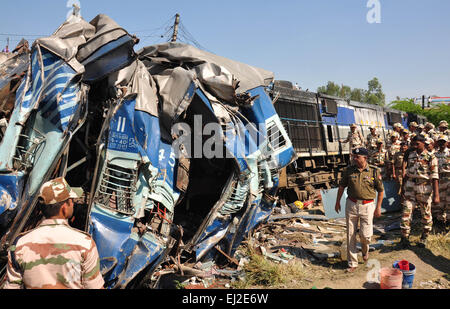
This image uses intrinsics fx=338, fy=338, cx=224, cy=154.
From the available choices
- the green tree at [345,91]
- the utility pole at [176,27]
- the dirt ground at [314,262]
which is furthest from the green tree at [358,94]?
the dirt ground at [314,262]

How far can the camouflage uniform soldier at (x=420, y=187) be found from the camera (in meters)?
6.03

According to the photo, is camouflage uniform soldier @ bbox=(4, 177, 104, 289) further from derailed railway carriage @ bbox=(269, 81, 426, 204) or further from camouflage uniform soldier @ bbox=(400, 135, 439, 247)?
derailed railway carriage @ bbox=(269, 81, 426, 204)

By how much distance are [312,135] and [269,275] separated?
8.15 meters

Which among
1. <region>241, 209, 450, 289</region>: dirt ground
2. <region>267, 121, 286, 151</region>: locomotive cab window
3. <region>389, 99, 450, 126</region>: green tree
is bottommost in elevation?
<region>241, 209, 450, 289</region>: dirt ground

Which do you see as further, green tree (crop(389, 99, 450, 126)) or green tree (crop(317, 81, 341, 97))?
green tree (crop(317, 81, 341, 97))

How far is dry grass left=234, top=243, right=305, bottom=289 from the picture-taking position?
15.8 feet

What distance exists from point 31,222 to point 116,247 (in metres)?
0.95

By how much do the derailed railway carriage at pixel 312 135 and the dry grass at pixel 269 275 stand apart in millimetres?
4851

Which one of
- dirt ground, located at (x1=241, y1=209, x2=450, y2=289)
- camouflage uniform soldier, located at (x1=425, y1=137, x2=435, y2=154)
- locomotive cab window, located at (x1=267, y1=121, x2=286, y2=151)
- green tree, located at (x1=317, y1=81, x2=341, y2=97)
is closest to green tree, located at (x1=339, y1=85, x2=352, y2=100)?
green tree, located at (x1=317, y1=81, x2=341, y2=97)

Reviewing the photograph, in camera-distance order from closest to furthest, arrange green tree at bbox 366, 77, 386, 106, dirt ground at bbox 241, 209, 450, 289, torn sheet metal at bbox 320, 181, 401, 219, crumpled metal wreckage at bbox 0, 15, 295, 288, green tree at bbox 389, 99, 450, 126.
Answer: crumpled metal wreckage at bbox 0, 15, 295, 288, dirt ground at bbox 241, 209, 450, 289, torn sheet metal at bbox 320, 181, 401, 219, green tree at bbox 389, 99, 450, 126, green tree at bbox 366, 77, 386, 106

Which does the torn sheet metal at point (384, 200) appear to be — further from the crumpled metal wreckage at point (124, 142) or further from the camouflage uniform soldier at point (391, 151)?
the crumpled metal wreckage at point (124, 142)

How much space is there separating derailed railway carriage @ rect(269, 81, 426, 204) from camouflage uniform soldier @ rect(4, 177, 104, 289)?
26.5ft
